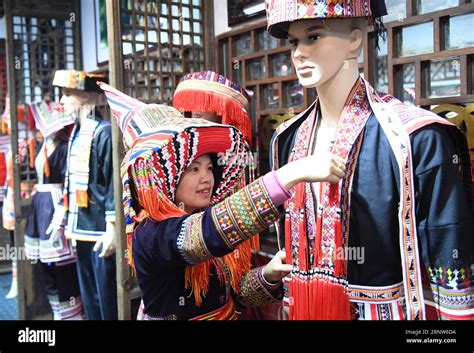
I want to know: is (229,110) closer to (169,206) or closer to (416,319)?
(169,206)

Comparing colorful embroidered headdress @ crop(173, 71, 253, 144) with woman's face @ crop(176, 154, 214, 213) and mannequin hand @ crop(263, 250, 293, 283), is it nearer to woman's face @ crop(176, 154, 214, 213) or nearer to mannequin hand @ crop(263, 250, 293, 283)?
woman's face @ crop(176, 154, 214, 213)

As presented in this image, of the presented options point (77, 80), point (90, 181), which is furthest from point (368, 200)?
point (77, 80)

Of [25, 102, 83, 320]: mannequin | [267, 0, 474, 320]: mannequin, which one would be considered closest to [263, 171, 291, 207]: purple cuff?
[267, 0, 474, 320]: mannequin

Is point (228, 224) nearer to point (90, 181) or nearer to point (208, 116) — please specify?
point (208, 116)

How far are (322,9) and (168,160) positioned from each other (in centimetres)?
44

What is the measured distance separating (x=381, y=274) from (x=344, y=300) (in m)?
0.09

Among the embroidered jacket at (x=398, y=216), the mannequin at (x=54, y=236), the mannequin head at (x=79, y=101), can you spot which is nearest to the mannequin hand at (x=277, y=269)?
the embroidered jacket at (x=398, y=216)

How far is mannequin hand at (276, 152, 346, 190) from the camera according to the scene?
96cm

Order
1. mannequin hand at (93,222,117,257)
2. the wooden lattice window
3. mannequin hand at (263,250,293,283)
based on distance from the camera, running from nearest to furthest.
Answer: mannequin hand at (263,250,293,283) < the wooden lattice window < mannequin hand at (93,222,117,257)

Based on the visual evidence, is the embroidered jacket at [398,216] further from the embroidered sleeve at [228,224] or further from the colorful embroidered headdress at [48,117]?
the colorful embroidered headdress at [48,117]

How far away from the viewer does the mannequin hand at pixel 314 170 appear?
96 centimetres

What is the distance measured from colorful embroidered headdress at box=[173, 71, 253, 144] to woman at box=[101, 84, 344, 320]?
0.27 m

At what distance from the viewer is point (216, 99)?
150 centimetres

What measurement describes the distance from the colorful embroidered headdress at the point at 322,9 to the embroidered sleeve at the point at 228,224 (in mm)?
357
